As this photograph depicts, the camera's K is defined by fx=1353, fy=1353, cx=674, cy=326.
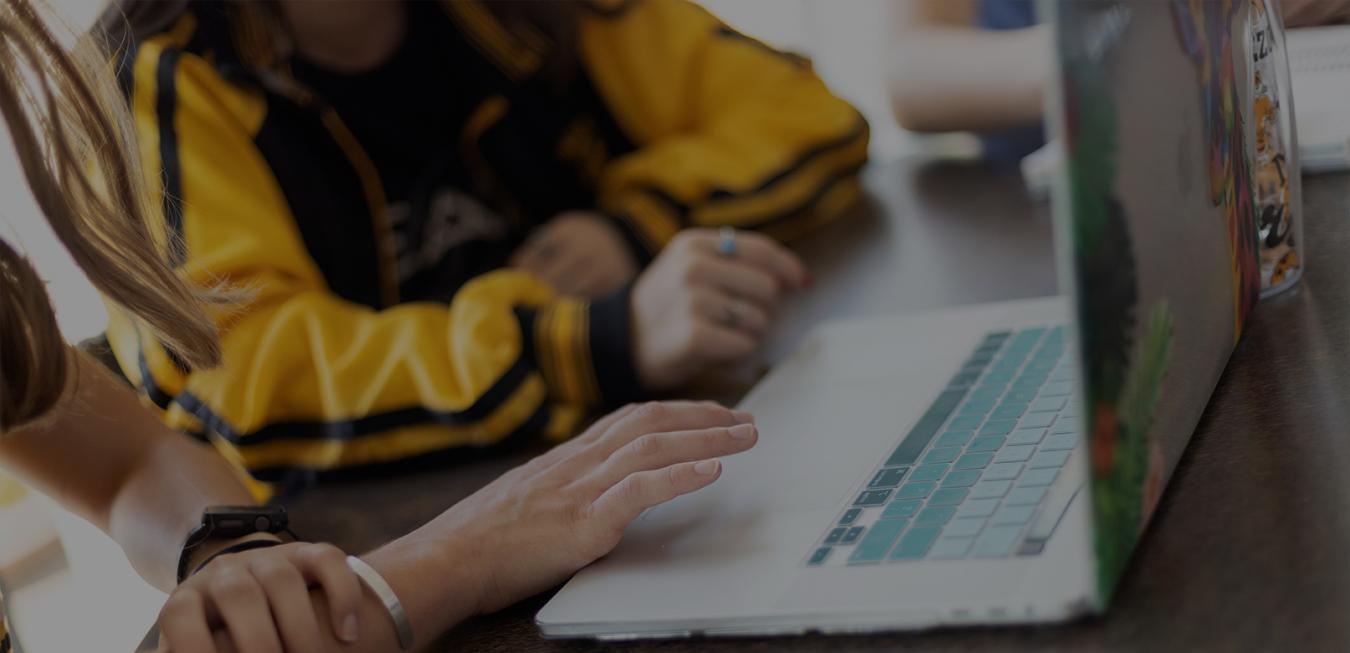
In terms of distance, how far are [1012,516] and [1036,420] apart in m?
0.11

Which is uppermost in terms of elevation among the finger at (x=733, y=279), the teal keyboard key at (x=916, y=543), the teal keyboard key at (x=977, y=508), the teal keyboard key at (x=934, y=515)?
the teal keyboard key at (x=977, y=508)

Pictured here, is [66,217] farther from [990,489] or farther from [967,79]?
[967,79]

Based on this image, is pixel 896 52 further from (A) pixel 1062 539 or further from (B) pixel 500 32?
(A) pixel 1062 539

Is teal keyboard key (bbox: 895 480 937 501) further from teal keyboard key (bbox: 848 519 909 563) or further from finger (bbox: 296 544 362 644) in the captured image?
finger (bbox: 296 544 362 644)

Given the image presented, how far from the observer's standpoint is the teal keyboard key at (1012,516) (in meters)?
0.50

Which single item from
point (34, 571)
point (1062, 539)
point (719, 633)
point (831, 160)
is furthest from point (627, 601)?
point (34, 571)

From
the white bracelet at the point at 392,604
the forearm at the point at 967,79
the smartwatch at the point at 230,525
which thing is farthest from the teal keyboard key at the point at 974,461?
the forearm at the point at 967,79

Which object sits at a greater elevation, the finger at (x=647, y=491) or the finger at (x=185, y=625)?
the finger at (x=185, y=625)

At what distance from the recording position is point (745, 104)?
1240 millimetres

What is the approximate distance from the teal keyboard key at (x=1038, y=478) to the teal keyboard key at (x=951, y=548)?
0.16ft

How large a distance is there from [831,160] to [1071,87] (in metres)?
0.82

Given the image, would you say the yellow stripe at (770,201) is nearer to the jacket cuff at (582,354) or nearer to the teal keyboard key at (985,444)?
the jacket cuff at (582,354)

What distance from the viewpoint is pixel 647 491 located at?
23.1 inches

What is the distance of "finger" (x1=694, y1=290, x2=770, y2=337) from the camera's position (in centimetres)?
88
